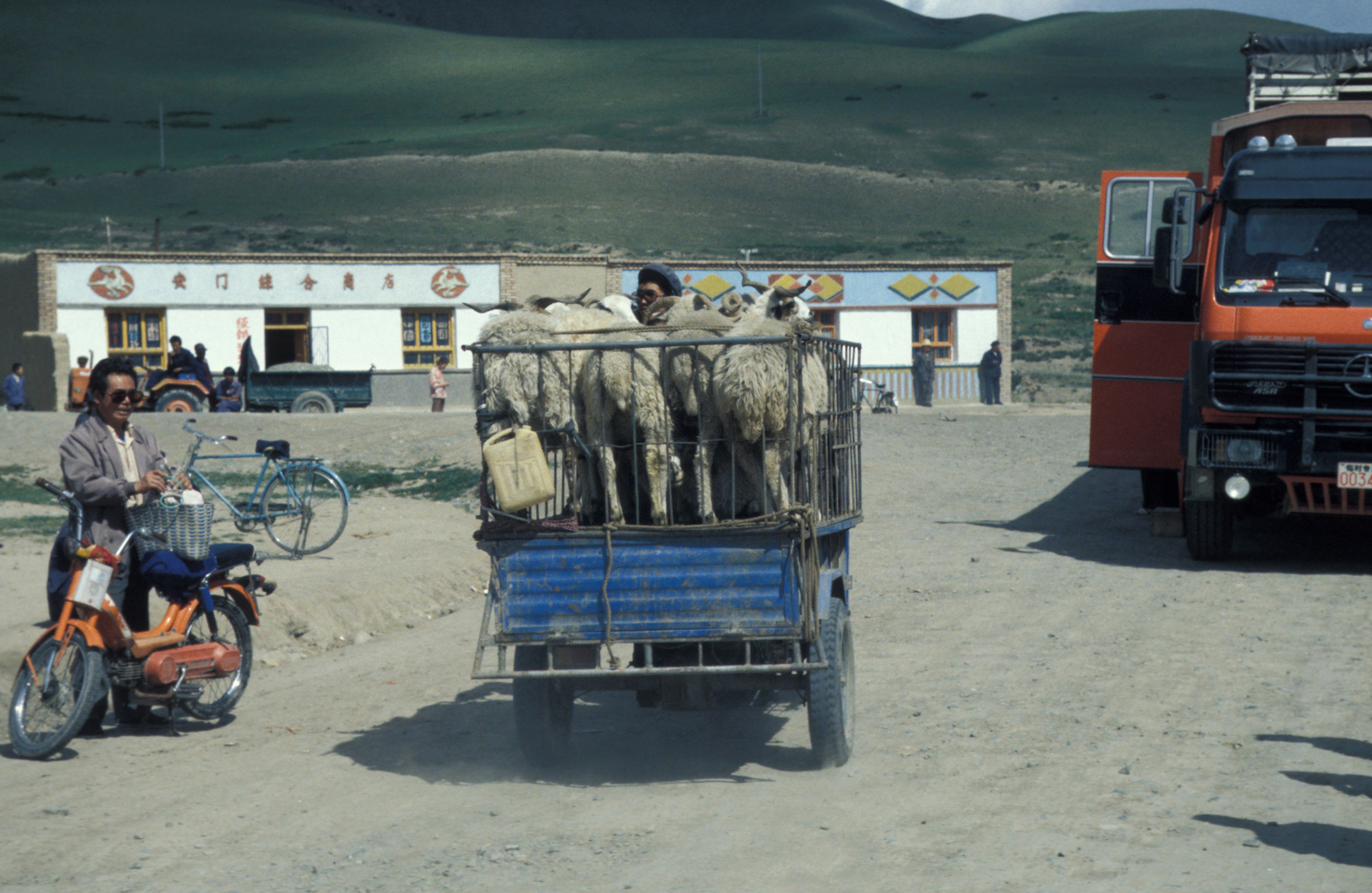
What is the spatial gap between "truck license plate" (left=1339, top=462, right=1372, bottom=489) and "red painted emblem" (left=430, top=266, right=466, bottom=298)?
1036 inches

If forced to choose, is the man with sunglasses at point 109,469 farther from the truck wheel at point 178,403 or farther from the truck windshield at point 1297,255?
the truck wheel at point 178,403

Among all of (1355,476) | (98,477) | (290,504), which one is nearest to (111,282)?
(290,504)

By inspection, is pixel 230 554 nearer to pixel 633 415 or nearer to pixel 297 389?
pixel 633 415

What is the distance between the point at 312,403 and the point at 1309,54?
22807 millimetres

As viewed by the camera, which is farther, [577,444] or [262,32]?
[262,32]

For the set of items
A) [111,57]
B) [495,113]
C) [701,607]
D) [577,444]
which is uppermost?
[111,57]

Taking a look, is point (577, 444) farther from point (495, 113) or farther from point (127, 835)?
point (495, 113)

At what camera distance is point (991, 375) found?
1410 inches

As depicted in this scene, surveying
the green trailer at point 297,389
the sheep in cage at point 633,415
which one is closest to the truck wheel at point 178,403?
the green trailer at point 297,389

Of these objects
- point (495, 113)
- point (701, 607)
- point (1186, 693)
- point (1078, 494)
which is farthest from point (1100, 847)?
point (495, 113)

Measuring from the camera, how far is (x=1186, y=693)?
298 inches

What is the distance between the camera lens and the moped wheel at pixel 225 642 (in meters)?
7.72

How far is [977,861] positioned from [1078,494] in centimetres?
1280

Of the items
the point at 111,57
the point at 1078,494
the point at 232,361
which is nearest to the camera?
the point at 1078,494
